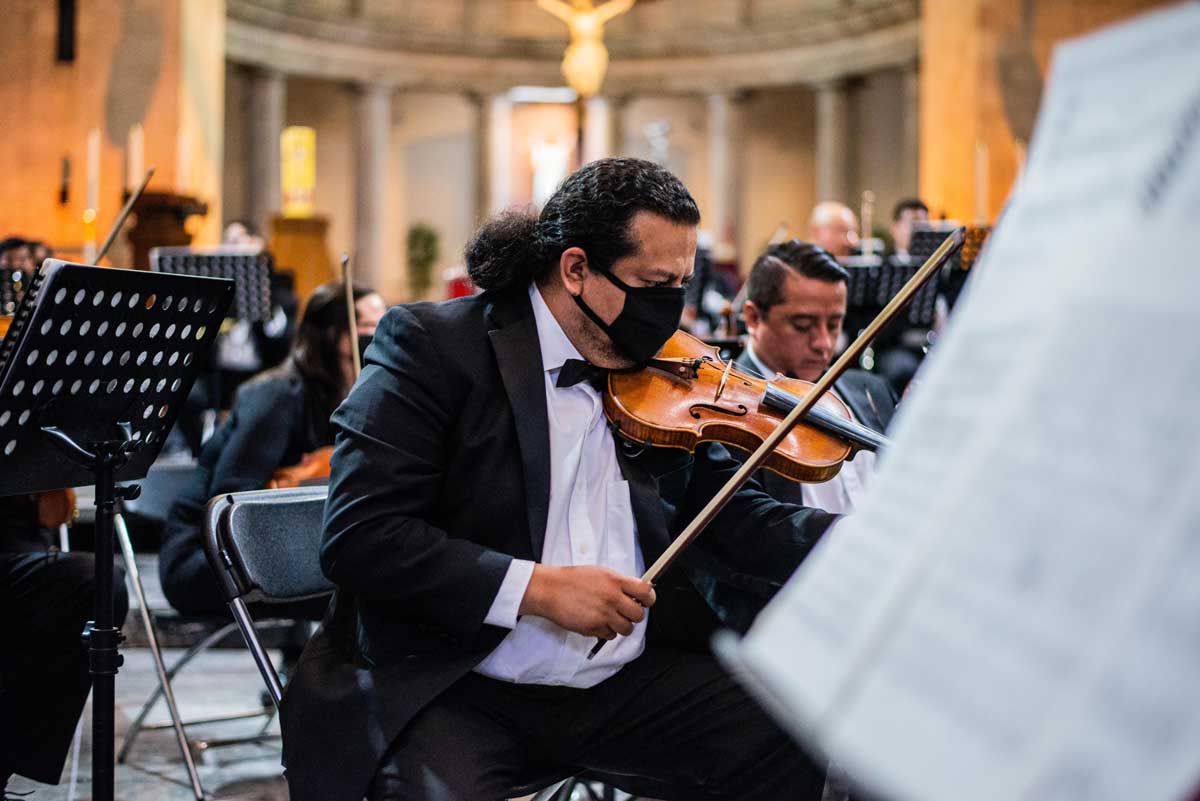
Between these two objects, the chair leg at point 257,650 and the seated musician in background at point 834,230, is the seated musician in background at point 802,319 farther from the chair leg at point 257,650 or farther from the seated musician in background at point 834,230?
the seated musician in background at point 834,230

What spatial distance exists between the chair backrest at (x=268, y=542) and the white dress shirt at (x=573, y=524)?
1.82ft

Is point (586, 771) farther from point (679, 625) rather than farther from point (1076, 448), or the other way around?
point (1076, 448)

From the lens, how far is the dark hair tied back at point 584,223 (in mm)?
2436

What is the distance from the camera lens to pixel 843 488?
336cm

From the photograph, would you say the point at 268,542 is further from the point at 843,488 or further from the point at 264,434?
the point at 843,488

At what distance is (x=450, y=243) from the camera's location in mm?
23453

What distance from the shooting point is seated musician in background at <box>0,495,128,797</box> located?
3.09 meters

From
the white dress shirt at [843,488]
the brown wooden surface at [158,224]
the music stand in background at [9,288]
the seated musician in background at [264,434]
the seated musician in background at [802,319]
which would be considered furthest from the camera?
the brown wooden surface at [158,224]

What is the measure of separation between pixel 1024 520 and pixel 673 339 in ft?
6.37

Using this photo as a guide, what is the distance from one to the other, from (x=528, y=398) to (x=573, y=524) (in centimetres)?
25

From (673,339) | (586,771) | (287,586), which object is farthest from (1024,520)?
(287,586)

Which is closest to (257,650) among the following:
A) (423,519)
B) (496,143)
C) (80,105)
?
(423,519)

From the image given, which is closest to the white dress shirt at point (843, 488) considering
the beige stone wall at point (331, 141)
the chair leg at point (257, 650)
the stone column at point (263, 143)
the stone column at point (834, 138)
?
the chair leg at point (257, 650)

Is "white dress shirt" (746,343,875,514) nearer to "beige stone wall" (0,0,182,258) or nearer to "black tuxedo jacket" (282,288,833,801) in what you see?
"black tuxedo jacket" (282,288,833,801)
